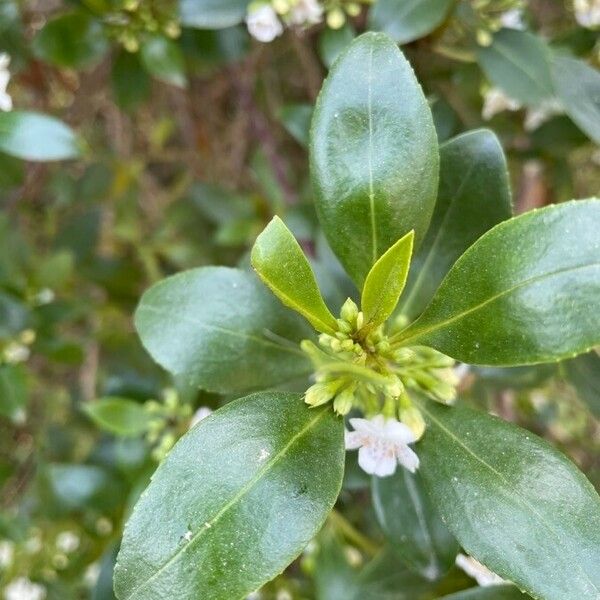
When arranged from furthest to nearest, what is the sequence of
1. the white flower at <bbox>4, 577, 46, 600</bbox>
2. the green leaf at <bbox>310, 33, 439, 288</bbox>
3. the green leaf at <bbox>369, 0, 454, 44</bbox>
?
the white flower at <bbox>4, 577, 46, 600</bbox> < the green leaf at <bbox>369, 0, 454, 44</bbox> < the green leaf at <bbox>310, 33, 439, 288</bbox>

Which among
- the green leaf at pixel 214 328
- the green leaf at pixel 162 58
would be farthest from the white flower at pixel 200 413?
the green leaf at pixel 162 58

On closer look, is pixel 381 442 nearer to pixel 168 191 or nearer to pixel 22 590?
pixel 22 590

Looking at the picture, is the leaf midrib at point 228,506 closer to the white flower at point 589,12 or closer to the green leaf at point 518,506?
the green leaf at point 518,506

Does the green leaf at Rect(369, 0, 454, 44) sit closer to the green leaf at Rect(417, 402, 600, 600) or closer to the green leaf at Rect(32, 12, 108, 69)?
the green leaf at Rect(32, 12, 108, 69)

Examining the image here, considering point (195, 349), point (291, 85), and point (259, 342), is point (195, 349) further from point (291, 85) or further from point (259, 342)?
point (291, 85)

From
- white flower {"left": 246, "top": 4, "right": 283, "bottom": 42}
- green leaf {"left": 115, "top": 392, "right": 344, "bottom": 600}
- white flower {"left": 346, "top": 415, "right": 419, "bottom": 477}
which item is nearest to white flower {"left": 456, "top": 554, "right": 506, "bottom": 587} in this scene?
white flower {"left": 346, "top": 415, "right": 419, "bottom": 477}

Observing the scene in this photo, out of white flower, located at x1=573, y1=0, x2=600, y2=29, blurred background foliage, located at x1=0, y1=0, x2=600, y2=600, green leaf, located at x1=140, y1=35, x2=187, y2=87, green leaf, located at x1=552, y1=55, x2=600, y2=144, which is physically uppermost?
green leaf, located at x1=140, y1=35, x2=187, y2=87

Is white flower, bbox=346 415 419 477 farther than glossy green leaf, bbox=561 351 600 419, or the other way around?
glossy green leaf, bbox=561 351 600 419
